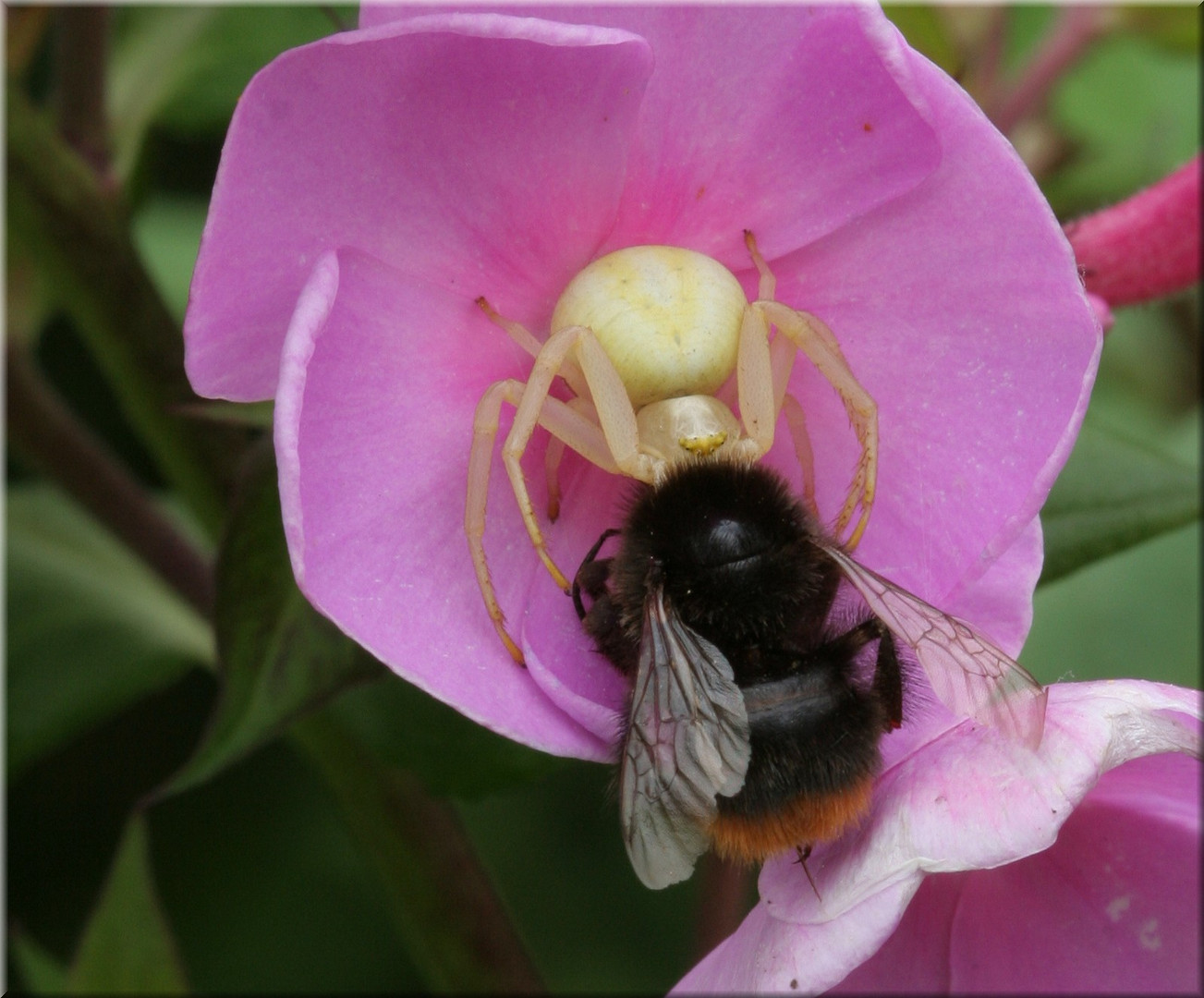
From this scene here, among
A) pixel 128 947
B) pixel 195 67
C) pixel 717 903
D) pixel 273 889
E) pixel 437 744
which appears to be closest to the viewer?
pixel 437 744

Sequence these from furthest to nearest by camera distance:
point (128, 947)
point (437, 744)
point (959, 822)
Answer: point (128, 947) < point (437, 744) < point (959, 822)

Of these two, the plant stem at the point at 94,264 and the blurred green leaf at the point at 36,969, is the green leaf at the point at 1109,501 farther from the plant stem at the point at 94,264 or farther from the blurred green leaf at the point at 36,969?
the blurred green leaf at the point at 36,969

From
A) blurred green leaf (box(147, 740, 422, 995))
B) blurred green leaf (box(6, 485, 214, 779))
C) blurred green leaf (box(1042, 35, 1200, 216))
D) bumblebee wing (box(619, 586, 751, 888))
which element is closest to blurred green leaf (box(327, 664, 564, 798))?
bumblebee wing (box(619, 586, 751, 888))

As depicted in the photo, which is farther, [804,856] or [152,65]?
[152,65]

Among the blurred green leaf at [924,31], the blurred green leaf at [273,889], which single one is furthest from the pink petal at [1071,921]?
the blurred green leaf at [273,889]

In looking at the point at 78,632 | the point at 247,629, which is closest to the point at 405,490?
the point at 247,629

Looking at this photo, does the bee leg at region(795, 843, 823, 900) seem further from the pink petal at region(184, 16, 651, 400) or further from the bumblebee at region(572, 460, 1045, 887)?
A: the pink petal at region(184, 16, 651, 400)

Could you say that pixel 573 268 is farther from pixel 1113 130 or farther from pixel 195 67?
pixel 1113 130

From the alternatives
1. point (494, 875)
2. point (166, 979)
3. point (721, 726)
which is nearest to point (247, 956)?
point (494, 875)
